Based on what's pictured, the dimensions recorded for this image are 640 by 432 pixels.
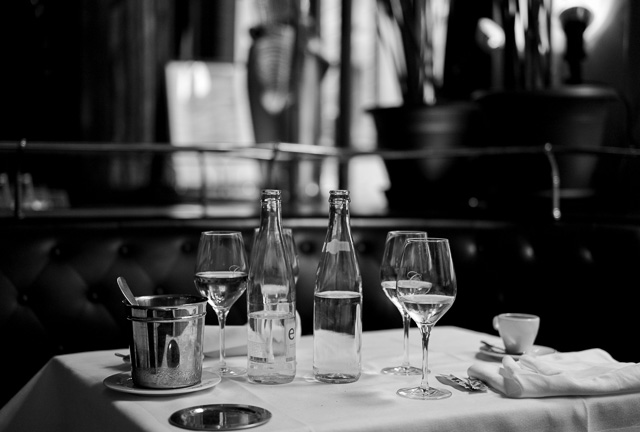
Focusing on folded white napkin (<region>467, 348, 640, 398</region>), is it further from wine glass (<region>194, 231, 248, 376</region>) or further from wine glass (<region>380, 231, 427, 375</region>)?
wine glass (<region>194, 231, 248, 376</region>)

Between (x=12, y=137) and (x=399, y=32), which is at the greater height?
(x=399, y=32)

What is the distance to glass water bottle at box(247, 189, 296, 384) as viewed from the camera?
1011mm

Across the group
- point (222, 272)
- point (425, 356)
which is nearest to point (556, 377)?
point (425, 356)

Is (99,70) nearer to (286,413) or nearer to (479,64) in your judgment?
(479,64)

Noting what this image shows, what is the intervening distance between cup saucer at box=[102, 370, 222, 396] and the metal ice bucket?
0.03ft

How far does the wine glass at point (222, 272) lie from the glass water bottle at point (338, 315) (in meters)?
0.12

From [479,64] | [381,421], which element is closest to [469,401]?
[381,421]

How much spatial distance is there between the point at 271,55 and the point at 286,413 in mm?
4305

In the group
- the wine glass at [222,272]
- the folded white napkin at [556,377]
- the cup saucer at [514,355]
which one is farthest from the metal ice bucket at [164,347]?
the cup saucer at [514,355]

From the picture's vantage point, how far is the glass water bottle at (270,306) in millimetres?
1011

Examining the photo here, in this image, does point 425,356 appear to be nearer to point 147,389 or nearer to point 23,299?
point 147,389

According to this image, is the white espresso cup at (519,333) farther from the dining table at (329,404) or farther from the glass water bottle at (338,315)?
the glass water bottle at (338,315)

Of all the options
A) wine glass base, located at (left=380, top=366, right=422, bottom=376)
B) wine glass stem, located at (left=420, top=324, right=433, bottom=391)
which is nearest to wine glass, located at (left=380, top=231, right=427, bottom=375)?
wine glass base, located at (left=380, top=366, right=422, bottom=376)

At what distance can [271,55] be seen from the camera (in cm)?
498
